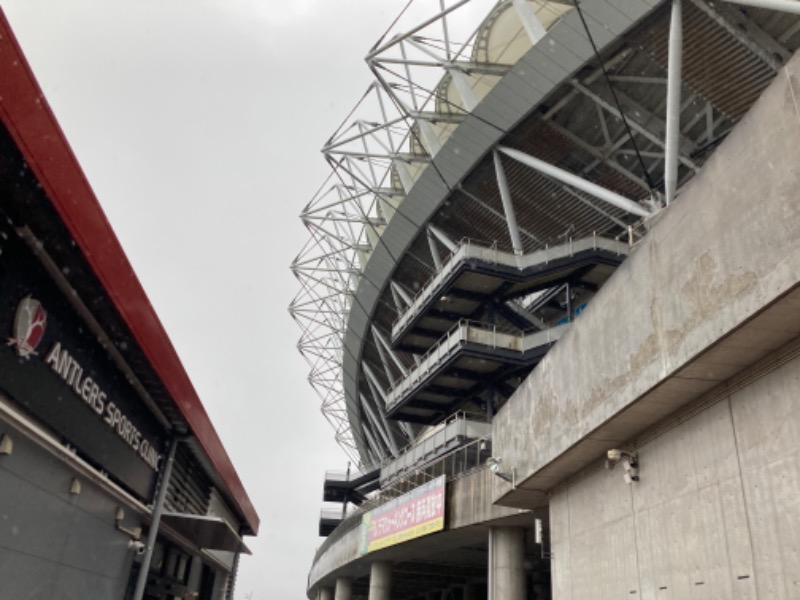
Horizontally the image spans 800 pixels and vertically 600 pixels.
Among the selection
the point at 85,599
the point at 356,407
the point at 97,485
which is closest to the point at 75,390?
the point at 97,485

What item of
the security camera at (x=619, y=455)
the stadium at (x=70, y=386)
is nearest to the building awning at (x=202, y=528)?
the stadium at (x=70, y=386)

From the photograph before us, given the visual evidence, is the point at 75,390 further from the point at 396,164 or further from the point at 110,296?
the point at 396,164

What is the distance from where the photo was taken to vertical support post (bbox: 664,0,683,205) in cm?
1839

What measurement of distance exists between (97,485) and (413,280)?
2831 cm

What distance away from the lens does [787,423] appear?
5.55m

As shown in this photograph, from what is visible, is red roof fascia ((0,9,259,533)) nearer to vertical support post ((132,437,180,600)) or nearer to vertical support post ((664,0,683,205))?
vertical support post ((132,437,180,600))

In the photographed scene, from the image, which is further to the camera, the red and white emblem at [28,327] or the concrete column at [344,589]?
the concrete column at [344,589]

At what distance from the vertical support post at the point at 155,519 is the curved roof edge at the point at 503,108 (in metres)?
17.6

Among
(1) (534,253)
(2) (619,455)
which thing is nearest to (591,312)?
(2) (619,455)

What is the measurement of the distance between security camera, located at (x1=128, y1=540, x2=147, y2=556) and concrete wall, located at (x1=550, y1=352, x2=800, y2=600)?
26.8ft

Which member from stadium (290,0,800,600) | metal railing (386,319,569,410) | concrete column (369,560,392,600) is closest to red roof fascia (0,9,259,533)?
stadium (290,0,800,600)

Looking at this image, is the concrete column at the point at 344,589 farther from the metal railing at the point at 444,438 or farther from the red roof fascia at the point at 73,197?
the red roof fascia at the point at 73,197

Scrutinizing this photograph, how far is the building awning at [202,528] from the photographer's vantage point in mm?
12891

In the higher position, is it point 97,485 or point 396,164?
point 396,164
